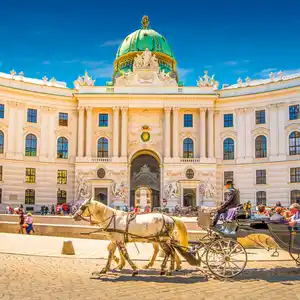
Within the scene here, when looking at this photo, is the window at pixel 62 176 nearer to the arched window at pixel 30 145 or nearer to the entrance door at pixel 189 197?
the arched window at pixel 30 145

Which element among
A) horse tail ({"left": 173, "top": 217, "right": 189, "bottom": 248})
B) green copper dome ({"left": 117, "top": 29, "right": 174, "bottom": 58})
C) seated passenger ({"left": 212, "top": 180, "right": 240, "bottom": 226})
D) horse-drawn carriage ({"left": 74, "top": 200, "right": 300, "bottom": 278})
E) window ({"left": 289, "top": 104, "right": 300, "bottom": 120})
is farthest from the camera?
green copper dome ({"left": 117, "top": 29, "right": 174, "bottom": 58})

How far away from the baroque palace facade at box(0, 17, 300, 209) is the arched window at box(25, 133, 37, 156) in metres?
0.13

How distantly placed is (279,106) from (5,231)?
3655cm

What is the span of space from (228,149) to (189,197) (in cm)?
821

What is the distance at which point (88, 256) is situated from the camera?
17.2 meters

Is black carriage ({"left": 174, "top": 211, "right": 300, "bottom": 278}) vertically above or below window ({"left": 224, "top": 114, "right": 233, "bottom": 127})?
below

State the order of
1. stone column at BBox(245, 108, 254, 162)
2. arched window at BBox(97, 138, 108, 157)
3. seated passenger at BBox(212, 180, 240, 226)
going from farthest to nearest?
arched window at BBox(97, 138, 108, 157) < stone column at BBox(245, 108, 254, 162) < seated passenger at BBox(212, 180, 240, 226)

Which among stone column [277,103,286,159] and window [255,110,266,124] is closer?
stone column [277,103,286,159]

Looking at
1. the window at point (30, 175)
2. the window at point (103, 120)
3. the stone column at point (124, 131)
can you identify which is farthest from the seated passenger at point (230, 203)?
the window at point (103, 120)

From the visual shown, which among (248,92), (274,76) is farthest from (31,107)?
(274,76)

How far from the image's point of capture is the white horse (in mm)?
13227

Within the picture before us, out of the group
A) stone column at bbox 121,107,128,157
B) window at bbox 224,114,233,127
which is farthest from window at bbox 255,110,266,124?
stone column at bbox 121,107,128,157

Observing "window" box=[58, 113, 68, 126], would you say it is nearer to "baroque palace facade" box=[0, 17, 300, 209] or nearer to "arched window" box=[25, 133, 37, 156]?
"baroque palace facade" box=[0, 17, 300, 209]

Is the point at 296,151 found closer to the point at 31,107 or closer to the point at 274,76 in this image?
the point at 274,76
